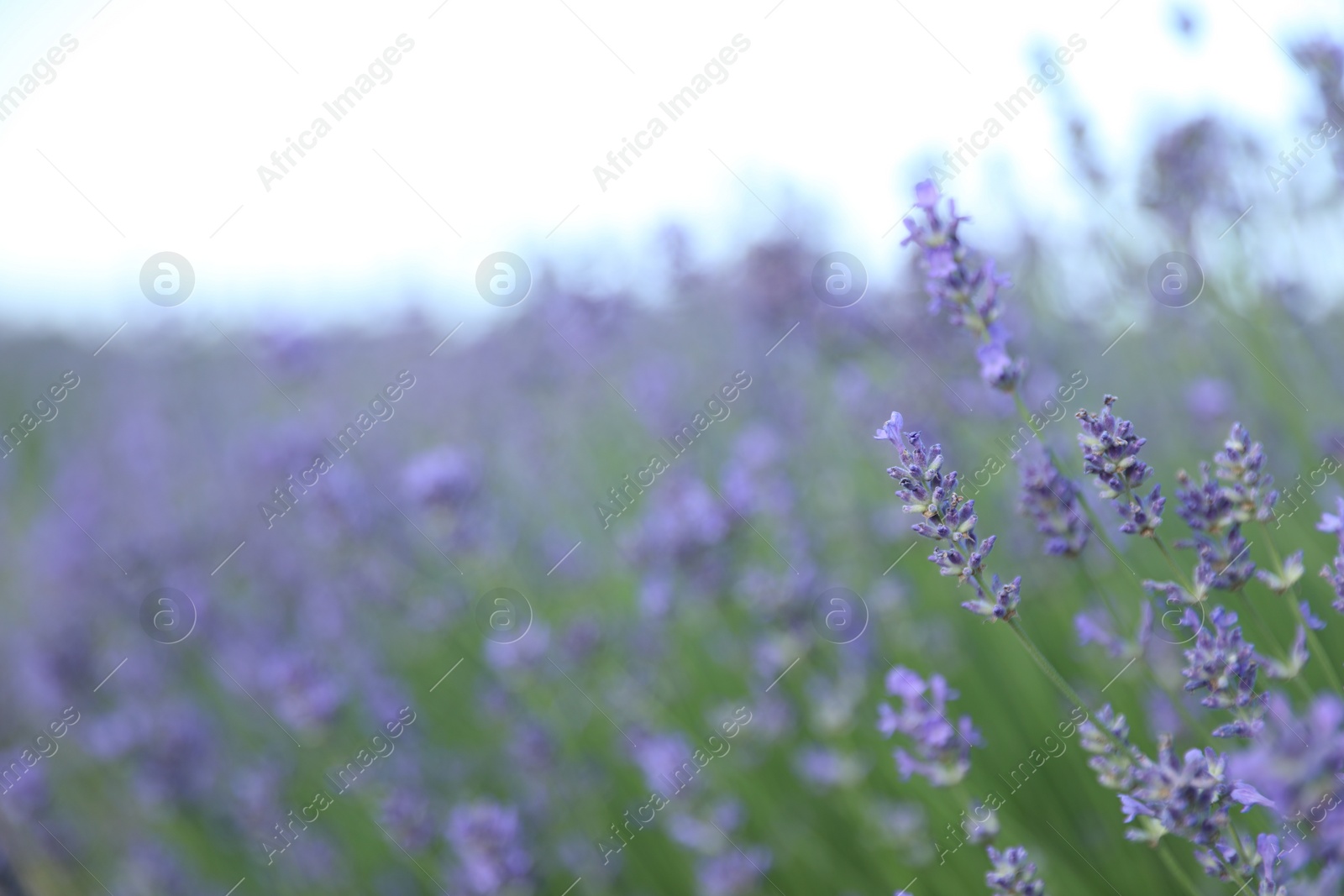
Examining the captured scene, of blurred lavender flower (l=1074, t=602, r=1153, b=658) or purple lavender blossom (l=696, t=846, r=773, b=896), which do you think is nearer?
blurred lavender flower (l=1074, t=602, r=1153, b=658)

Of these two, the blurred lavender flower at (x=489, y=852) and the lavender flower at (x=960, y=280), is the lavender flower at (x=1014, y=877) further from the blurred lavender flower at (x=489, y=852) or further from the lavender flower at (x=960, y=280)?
the blurred lavender flower at (x=489, y=852)

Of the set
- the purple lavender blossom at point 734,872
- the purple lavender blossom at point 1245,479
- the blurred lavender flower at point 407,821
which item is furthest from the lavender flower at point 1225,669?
the blurred lavender flower at point 407,821

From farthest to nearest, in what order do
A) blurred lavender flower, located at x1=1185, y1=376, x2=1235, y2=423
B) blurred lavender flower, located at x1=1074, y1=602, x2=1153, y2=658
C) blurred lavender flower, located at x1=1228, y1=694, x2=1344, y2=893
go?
blurred lavender flower, located at x1=1185, y1=376, x2=1235, y2=423
blurred lavender flower, located at x1=1074, y1=602, x2=1153, y2=658
blurred lavender flower, located at x1=1228, y1=694, x2=1344, y2=893

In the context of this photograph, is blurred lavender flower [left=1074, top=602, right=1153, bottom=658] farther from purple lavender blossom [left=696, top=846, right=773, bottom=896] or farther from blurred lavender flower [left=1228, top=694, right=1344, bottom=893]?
purple lavender blossom [left=696, top=846, right=773, bottom=896]

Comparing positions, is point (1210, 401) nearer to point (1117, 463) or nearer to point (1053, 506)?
point (1053, 506)

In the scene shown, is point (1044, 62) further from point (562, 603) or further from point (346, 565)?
point (346, 565)

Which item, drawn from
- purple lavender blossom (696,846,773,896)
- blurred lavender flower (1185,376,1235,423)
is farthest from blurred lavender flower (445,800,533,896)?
blurred lavender flower (1185,376,1235,423)
